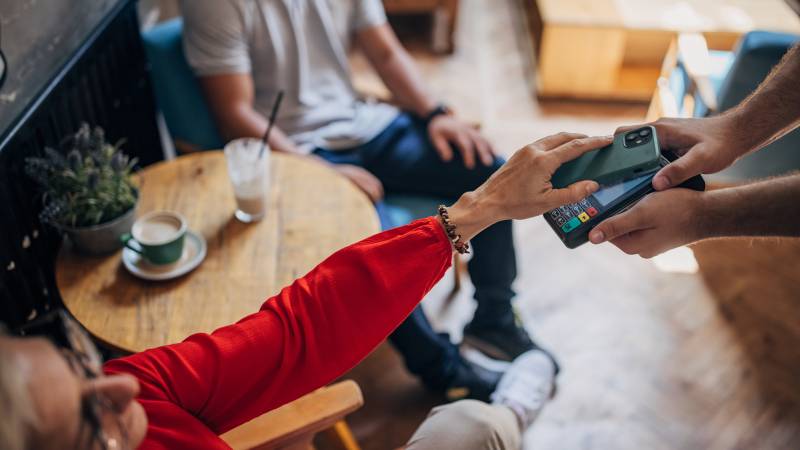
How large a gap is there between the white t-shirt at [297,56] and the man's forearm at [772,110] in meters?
0.90

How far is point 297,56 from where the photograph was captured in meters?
1.66

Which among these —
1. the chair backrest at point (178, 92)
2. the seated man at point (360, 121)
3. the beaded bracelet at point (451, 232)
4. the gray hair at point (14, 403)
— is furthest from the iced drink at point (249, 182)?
the gray hair at point (14, 403)

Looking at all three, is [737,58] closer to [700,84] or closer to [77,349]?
[700,84]

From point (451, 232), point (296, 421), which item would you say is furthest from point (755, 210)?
point (296, 421)

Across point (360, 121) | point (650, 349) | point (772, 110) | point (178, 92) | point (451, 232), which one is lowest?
point (650, 349)

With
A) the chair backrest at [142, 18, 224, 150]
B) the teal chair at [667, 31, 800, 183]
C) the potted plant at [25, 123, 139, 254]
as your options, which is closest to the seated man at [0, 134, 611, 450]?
the potted plant at [25, 123, 139, 254]

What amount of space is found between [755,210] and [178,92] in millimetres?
1299

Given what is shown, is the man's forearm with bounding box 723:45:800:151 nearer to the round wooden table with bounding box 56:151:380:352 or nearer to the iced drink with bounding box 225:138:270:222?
the round wooden table with bounding box 56:151:380:352

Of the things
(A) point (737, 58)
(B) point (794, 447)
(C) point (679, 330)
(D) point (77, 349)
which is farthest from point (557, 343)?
(D) point (77, 349)

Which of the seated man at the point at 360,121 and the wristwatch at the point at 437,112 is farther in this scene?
the wristwatch at the point at 437,112

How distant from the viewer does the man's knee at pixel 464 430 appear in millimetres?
1024

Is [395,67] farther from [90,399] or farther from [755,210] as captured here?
[90,399]

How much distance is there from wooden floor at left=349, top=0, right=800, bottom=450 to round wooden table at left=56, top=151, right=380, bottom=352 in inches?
22.5

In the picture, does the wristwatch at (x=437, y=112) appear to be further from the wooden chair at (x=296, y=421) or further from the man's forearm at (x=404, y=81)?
the wooden chair at (x=296, y=421)
